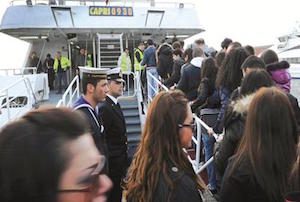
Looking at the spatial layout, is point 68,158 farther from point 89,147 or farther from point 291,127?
point 291,127

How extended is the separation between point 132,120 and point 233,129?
18.3 ft

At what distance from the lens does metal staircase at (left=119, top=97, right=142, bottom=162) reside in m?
7.15

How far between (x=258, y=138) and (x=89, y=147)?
1081mm

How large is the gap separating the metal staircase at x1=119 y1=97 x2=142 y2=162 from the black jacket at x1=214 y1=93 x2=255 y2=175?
14.8ft

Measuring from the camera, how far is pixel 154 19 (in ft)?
40.5

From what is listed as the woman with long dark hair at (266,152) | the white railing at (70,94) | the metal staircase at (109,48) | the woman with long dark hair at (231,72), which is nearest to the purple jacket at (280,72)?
the woman with long dark hair at (231,72)

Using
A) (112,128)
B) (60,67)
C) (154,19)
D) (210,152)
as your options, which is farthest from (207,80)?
(154,19)

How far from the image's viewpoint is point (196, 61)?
15.3ft

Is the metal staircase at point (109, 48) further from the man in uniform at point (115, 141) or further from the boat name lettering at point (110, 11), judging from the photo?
the man in uniform at point (115, 141)

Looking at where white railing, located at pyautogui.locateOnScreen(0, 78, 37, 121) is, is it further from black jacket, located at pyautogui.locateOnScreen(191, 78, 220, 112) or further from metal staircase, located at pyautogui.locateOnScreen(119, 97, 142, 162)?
black jacket, located at pyautogui.locateOnScreen(191, 78, 220, 112)

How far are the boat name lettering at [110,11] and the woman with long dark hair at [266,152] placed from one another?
36.7ft

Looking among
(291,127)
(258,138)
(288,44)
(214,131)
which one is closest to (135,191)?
(258,138)

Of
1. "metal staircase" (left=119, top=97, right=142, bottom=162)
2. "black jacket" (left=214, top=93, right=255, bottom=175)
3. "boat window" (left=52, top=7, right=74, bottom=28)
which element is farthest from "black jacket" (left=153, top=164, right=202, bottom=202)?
"boat window" (left=52, top=7, right=74, bottom=28)

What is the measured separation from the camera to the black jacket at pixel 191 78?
15.4ft
